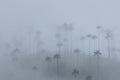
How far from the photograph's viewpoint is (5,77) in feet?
289

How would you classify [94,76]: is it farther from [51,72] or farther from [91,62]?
[51,72]

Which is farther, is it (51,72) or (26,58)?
(26,58)

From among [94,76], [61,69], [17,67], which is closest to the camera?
[94,76]

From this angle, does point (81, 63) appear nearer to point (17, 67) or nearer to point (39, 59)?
point (39, 59)

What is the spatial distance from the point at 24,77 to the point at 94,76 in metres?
22.4

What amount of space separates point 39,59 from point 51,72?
12844mm

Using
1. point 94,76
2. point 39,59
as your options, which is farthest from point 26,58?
point 94,76

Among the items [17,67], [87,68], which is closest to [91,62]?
[87,68]

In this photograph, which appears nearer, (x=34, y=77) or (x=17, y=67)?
(x=34, y=77)

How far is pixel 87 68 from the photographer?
281ft

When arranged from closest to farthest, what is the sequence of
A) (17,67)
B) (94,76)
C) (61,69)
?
(94,76) < (61,69) < (17,67)

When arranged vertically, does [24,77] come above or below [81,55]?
below

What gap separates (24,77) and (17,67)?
8722 mm

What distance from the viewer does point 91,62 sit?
3440 inches
